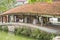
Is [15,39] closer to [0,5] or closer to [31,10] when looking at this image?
[31,10]

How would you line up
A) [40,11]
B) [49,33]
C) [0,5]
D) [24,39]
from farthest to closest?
1. [0,5]
2. [40,11]
3. [24,39]
4. [49,33]

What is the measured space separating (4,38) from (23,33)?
4.32ft

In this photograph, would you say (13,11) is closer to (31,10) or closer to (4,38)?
(31,10)

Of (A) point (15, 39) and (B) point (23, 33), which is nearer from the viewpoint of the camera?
(A) point (15, 39)

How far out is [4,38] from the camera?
15086mm

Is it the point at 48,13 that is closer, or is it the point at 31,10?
the point at 48,13

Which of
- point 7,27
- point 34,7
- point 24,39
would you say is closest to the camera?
point 24,39

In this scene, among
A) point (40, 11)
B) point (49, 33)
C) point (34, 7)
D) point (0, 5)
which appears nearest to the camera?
point (49, 33)

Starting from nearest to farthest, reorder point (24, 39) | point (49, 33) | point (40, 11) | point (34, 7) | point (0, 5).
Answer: point (49, 33), point (24, 39), point (40, 11), point (34, 7), point (0, 5)

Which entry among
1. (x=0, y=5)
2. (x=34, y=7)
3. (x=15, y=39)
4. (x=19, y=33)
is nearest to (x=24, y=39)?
(x=15, y=39)

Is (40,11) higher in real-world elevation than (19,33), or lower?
higher

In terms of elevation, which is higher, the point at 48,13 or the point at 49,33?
the point at 48,13

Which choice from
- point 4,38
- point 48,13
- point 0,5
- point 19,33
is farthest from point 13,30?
point 0,5

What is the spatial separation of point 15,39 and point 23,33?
119 cm
